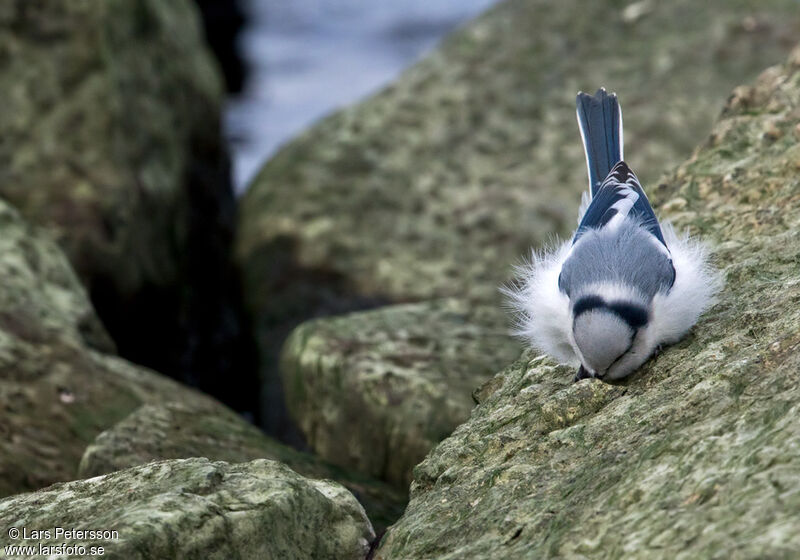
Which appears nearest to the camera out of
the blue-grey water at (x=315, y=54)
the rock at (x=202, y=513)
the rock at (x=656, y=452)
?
the rock at (x=656, y=452)

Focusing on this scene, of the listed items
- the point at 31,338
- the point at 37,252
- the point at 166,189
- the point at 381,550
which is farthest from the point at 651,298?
the point at 166,189

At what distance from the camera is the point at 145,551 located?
2.65 m

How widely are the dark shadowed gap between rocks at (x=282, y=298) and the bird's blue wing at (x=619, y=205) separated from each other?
208 centimetres

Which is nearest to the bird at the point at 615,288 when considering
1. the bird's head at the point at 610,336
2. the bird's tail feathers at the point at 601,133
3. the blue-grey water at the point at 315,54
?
the bird's head at the point at 610,336

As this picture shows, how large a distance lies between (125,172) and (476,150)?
1904 mm

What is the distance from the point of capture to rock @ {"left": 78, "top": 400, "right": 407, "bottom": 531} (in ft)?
12.1

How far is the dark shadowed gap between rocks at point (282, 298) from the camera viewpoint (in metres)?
6.05

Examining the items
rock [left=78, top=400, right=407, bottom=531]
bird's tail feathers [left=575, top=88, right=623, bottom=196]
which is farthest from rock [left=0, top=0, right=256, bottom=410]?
bird's tail feathers [left=575, top=88, right=623, bottom=196]

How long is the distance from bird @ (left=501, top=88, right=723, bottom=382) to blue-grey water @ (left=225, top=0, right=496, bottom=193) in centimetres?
575

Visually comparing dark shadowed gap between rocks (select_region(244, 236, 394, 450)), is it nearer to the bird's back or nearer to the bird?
the bird

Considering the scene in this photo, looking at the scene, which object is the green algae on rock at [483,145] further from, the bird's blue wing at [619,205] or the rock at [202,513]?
the rock at [202,513]

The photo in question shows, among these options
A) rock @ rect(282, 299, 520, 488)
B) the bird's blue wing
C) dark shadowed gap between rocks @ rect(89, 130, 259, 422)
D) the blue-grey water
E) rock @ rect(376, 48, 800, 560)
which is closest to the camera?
rock @ rect(376, 48, 800, 560)

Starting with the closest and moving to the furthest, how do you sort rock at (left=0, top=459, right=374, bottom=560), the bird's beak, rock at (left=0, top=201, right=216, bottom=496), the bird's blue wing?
rock at (left=0, top=459, right=374, bottom=560) → the bird's beak → the bird's blue wing → rock at (left=0, top=201, right=216, bottom=496)

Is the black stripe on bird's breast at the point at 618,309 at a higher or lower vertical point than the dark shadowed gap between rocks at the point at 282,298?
lower
